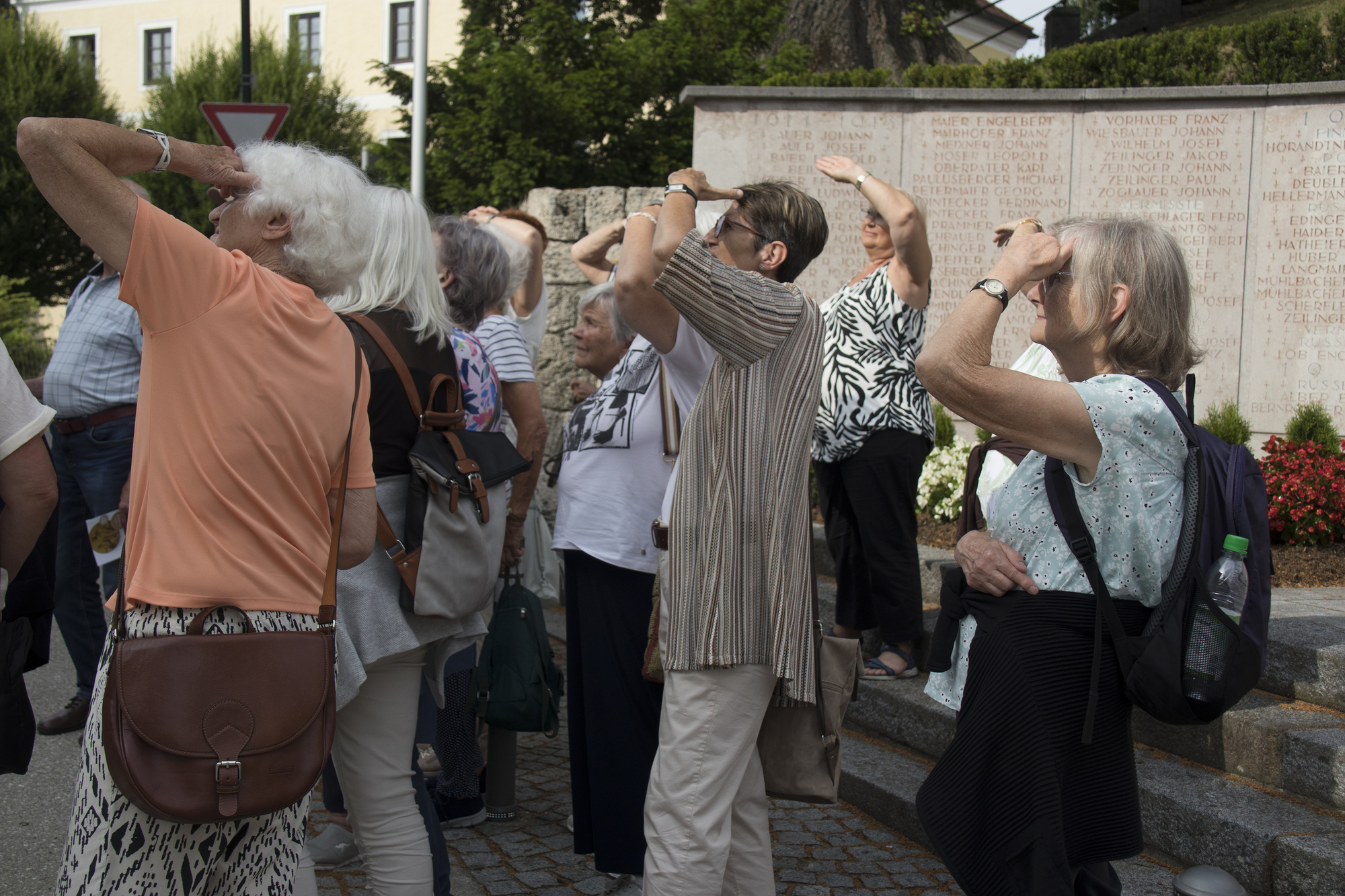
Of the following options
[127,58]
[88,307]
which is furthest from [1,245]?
[88,307]

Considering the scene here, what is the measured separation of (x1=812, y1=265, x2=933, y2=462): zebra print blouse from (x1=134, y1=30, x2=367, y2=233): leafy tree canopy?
22.8 metres

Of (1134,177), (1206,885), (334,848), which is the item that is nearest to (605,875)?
(334,848)

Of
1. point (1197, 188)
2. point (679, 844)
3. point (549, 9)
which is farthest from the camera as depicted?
point (549, 9)

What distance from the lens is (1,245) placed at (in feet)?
74.8

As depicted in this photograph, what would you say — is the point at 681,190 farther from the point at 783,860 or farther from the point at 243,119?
the point at 243,119

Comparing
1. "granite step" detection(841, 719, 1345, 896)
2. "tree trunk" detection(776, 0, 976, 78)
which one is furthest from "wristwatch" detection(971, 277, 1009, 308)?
"tree trunk" detection(776, 0, 976, 78)

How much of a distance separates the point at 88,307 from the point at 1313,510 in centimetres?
576

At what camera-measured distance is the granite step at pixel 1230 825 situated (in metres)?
2.73

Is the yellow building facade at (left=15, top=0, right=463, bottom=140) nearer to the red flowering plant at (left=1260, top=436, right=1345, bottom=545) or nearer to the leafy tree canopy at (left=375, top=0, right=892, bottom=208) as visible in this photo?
the leafy tree canopy at (left=375, top=0, right=892, bottom=208)

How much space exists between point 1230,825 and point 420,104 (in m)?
10.9

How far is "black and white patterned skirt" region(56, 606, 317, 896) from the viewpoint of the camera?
5.54 ft

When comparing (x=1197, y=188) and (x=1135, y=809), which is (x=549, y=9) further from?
(x=1135, y=809)

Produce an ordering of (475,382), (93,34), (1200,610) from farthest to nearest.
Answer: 1. (93,34)
2. (475,382)
3. (1200,610)

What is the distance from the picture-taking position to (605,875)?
10.8 ft
